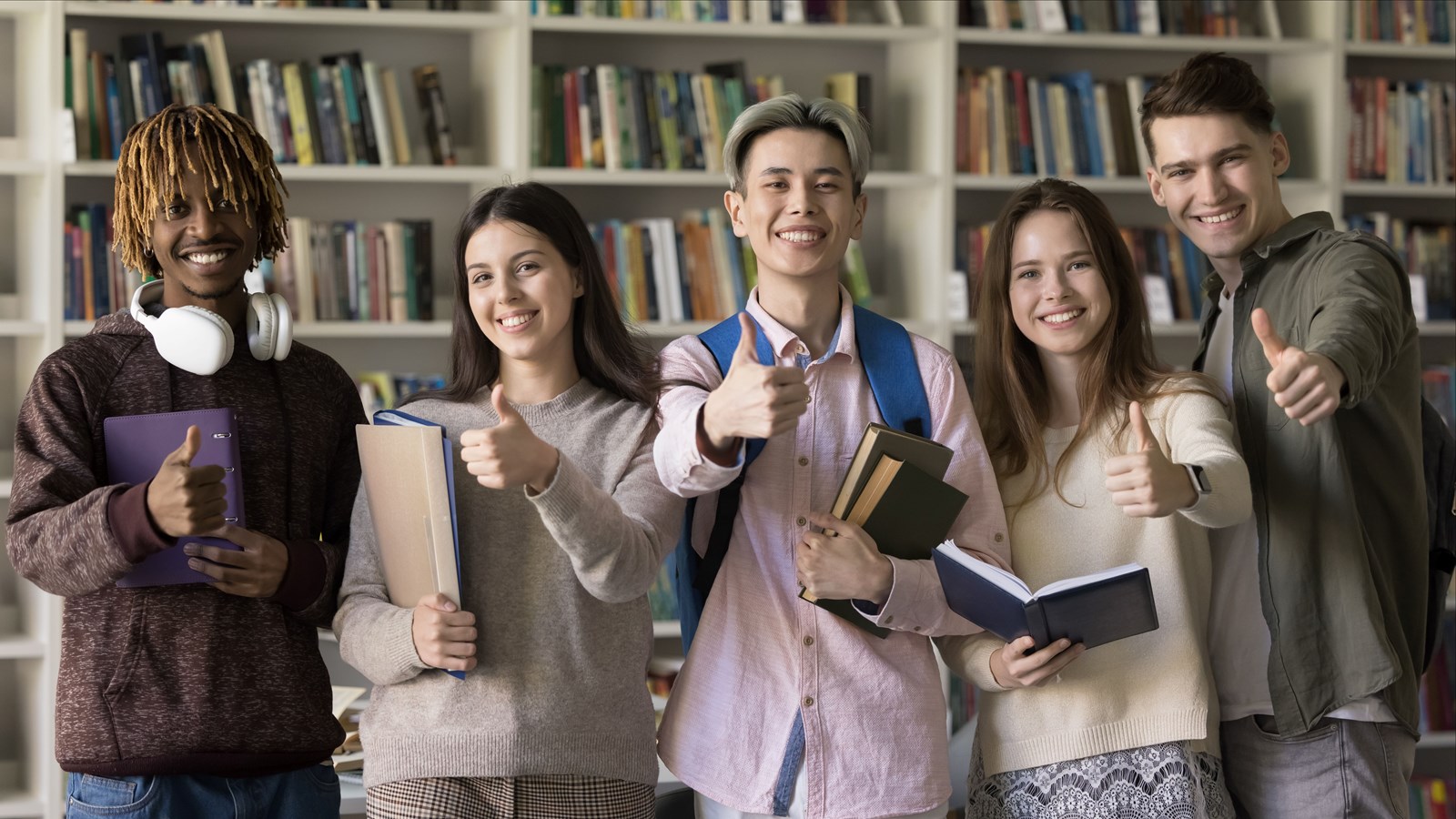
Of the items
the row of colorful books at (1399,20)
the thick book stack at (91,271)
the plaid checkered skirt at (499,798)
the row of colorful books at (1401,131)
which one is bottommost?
the plaid checkered skirt at (499,798)

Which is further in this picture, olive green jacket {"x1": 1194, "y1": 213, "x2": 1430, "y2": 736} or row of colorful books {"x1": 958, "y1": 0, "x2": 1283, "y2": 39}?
row of colorful books {"x1": 958, "y1": 0, "x2": 1283, "y2": 39}

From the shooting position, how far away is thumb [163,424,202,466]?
154cm

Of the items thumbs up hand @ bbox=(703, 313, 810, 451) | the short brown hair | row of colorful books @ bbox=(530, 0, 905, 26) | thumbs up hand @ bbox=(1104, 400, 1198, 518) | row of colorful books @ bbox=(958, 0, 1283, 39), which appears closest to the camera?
thumbs up hand @ bbox=(703, 313, 810, 451)

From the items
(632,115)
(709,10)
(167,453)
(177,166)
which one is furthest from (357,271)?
(167,453)

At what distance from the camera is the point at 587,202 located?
376 cm

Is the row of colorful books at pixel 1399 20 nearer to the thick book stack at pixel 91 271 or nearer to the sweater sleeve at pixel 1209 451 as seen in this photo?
the sweater sleeve at pixel 1209 451

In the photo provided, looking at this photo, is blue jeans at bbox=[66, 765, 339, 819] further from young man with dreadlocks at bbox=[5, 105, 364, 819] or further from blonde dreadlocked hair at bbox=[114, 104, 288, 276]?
blonde dreadlocked hair at bbox=[114, 104, 288, 276]

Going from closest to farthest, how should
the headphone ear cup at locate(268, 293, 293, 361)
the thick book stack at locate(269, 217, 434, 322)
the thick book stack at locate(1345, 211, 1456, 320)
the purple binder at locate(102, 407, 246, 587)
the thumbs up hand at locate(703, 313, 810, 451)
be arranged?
1. the thumbs up hand at locate(703, 313, 810, 451)
2. the purple binder at locate(102, 407, 246, 587)
3. the headphone ear cup at locate(268, 293, 293, 361)
4. the thick book stack at locate(269, 217, 434, 322)
5. the thick book stack at locate(1345, 211, 1456, 320)

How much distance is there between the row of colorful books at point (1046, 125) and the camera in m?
3.71

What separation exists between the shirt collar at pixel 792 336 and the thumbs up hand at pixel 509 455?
0.37m

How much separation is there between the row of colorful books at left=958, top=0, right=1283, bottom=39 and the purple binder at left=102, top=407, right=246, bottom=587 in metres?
2.63

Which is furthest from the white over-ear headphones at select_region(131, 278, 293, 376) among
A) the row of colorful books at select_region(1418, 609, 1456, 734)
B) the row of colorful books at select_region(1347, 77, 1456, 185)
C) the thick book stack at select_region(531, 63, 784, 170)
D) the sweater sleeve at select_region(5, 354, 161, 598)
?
the row of colorful books at select_region(1418, 609, 1456, 734)

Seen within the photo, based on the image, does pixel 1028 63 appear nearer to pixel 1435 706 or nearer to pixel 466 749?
pixel 1435 706

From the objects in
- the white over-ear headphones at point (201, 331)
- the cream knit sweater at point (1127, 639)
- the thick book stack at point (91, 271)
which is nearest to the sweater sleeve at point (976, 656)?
the cream knit sweater at point (1127, 639)
